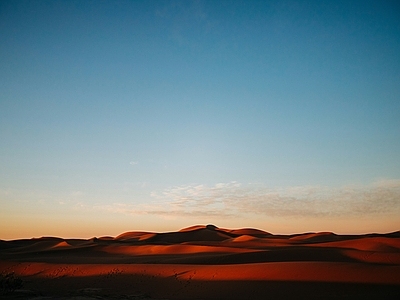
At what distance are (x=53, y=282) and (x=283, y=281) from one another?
10964 millimetres

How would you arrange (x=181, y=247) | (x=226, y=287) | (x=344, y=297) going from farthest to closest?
(x=181, y=247) < (x=226, y=287) < (x=344, y=297)

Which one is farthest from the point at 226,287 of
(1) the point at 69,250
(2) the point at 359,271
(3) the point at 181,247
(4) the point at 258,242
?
(4) the point at 258,242

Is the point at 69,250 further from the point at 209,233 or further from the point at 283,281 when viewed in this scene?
the point at 209,233

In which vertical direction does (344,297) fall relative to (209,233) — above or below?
below

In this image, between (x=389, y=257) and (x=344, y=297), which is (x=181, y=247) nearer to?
(x=389, y=257)

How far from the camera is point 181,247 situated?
34.2m

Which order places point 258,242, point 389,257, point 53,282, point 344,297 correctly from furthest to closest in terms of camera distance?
1. point 258,242
2. point 389,257
3. point 53,282
4. point 344,297

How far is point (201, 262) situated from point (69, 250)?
1888cm

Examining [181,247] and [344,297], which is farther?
[181,247]

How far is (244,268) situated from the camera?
1722 cm

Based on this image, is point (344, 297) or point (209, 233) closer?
point (344, 297)


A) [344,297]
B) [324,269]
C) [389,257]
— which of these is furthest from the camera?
[389,257]

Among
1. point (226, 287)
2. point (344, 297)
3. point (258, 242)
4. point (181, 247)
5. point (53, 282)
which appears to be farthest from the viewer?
point (258, 242)

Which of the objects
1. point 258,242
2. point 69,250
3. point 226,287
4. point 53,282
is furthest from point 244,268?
point 258,242
